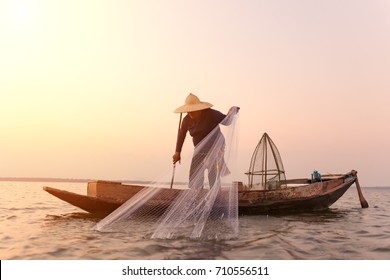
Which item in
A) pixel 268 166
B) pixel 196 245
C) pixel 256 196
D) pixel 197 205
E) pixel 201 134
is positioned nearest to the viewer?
pixel 196 245

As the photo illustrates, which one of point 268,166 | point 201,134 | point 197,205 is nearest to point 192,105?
point 201,134

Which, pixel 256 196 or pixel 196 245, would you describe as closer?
pixel 196 245

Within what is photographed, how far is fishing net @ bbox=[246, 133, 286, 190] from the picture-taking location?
10586 mm

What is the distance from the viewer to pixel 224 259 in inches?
177

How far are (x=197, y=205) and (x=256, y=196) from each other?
10.1 feet

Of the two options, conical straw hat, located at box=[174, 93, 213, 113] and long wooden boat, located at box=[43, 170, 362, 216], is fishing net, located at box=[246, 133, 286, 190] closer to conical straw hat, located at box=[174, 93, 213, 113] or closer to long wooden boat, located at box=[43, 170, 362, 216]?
long wooden boat, located at box=[43, 170, 362, 216]
